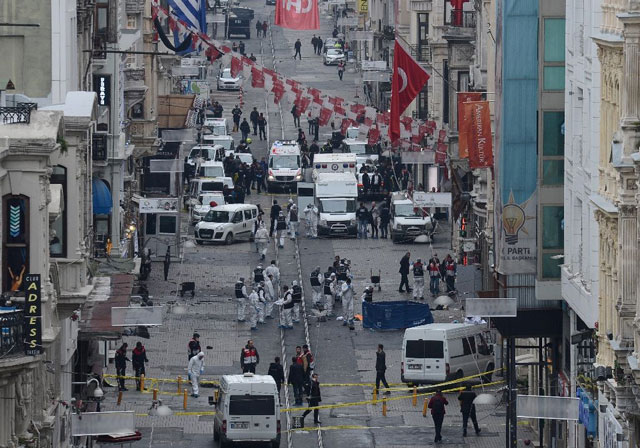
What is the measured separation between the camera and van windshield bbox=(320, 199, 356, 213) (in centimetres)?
11006

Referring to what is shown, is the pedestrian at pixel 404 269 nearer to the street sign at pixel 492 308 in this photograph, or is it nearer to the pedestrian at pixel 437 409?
the pedestrian at pixel 437 409

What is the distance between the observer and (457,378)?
7831 centimetres

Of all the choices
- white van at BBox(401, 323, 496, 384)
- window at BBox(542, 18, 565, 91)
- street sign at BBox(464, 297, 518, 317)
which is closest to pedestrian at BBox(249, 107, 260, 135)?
white van at BBox(401, 323, 496, 384)

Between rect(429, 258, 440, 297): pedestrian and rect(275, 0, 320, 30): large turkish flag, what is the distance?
18.7 metres

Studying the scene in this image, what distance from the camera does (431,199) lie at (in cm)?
9819

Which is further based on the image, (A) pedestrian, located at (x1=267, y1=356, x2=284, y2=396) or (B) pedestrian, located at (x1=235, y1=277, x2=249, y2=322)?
(B) pedestrian, located at (x1=235, y1=277, x2=249, y2=322)

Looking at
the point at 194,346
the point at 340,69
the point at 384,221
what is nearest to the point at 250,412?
the point at 194,346

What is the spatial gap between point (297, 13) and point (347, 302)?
26.2 m

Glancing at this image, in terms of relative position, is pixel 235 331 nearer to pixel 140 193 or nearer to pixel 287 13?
pixel 140 193

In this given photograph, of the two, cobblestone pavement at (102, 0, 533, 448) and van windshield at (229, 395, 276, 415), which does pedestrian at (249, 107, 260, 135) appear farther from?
van windshield at (229, 395, 276, 415)

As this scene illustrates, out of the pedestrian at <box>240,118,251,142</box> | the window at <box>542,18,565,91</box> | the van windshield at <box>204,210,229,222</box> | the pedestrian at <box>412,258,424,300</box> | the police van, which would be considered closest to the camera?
the window at <box>542,18,565,91</box>

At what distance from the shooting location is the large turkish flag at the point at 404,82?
311 ft

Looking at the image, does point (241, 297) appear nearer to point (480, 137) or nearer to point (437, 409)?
point (480, 137)

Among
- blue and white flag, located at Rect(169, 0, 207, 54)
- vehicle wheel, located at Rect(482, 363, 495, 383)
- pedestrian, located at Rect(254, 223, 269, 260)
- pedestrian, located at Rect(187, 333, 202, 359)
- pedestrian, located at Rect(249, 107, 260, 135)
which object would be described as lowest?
vehicle wheel, located at Rect(482, 363, 495, 383)
